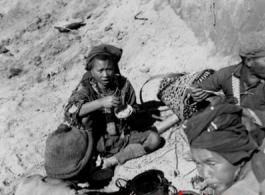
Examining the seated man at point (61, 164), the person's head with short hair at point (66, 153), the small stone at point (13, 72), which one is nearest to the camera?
the seated man at point (61, 164)

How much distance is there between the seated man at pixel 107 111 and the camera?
3.90 meters

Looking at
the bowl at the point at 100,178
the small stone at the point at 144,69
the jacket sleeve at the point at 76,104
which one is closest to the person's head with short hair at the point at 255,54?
the jacket sleeve at the point at 76,104

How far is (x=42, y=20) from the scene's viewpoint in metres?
7.15

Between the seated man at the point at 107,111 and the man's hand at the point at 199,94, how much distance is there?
A: 75 centimetres

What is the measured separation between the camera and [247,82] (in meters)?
3.46

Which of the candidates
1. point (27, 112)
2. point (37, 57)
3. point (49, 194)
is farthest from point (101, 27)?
point (49, 194)

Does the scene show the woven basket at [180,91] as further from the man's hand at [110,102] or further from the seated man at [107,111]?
the man's hand at [110,102]

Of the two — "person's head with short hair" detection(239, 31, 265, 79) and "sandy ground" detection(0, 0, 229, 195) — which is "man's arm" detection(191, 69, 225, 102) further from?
"sandy ground" detection(0, 0, 229, 195)

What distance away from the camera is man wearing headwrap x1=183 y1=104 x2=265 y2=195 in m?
1.92

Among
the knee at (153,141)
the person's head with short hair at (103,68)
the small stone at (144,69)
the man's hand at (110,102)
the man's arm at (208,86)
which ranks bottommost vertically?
the knee at (153,141)

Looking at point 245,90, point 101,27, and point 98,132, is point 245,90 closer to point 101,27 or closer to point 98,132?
Result: point 98,132

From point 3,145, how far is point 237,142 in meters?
3.70

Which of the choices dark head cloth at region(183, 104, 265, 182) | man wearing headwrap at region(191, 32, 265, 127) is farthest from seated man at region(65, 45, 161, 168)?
dark head cloth at region(183, 104, 265, 182)

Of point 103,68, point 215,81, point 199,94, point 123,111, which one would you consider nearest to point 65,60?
point 103,68
